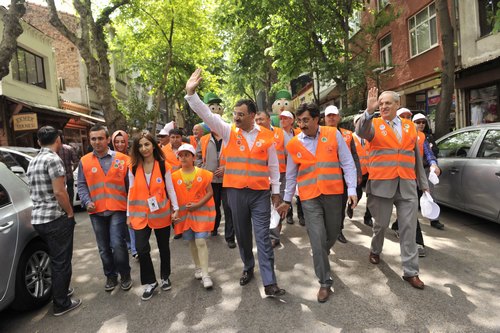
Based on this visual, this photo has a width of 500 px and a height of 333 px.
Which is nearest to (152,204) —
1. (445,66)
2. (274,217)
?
(274,217)

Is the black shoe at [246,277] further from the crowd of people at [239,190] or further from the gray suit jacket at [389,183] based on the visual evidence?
the gray suit jacket at [389,183]

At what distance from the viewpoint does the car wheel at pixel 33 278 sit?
3.66 metres

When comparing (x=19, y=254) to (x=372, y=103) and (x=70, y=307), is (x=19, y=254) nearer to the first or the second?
(x=70, y=307)

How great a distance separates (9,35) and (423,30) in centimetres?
1404

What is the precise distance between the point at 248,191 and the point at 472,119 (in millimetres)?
12048

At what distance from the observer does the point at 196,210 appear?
430 cm

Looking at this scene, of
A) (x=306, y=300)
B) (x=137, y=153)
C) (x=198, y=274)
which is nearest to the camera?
(x=306, y=300)

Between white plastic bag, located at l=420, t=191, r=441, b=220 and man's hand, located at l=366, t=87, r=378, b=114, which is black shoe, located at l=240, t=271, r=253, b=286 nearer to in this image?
white plastic bag, located at l=420, t=191, r=441, b=220

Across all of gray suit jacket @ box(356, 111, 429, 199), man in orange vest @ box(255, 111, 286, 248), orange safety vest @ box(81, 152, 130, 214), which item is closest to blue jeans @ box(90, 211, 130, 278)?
orange safety vest @ box(81, 152, 130, 214)

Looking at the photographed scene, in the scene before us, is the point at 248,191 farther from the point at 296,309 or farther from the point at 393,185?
the point at 393,185

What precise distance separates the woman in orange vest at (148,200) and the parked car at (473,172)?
412 cm

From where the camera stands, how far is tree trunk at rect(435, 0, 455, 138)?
893 cm

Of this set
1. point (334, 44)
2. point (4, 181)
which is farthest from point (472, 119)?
point (4, 181)

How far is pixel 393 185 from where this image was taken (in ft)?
13.3
